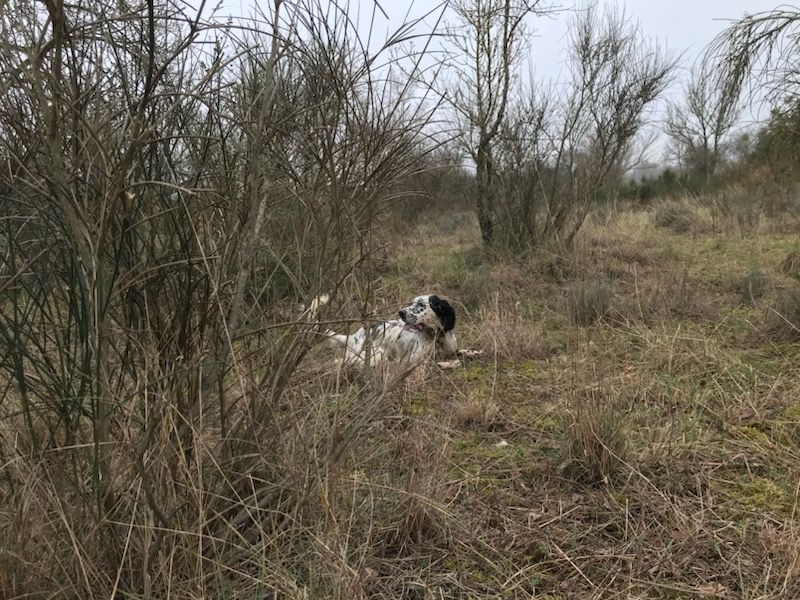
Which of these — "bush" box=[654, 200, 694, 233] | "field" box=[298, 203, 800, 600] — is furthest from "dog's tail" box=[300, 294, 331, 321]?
"bush" box=[654, 200, 694, 233]

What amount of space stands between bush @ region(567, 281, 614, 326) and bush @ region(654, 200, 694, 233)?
21.6 ft

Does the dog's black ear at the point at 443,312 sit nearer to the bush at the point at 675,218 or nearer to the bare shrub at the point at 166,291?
the bare shrub at the point at 166,291

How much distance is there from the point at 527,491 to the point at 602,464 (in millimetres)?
302

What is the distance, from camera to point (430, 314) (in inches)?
159

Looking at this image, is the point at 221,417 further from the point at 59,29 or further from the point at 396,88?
the point at 396,88

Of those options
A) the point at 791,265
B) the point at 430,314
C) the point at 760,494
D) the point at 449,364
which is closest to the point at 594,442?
the point at 760,494

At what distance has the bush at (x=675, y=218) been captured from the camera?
10190 mm

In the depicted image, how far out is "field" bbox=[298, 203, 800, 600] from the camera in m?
1.73

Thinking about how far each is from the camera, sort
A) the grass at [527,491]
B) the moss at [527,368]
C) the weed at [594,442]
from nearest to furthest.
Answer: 1. the grass at [527,491]
2. the weed at [594,442]
3. the moss at [527,368]

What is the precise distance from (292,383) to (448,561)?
729 millimetres

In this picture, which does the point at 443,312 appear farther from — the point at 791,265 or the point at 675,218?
the point at 675,218

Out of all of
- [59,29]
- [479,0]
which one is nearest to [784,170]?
[479,0]

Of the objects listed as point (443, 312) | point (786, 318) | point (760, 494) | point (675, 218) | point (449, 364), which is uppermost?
point (675, 218)

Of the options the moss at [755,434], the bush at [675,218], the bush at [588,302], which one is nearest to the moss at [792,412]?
the moss at [755,434]
